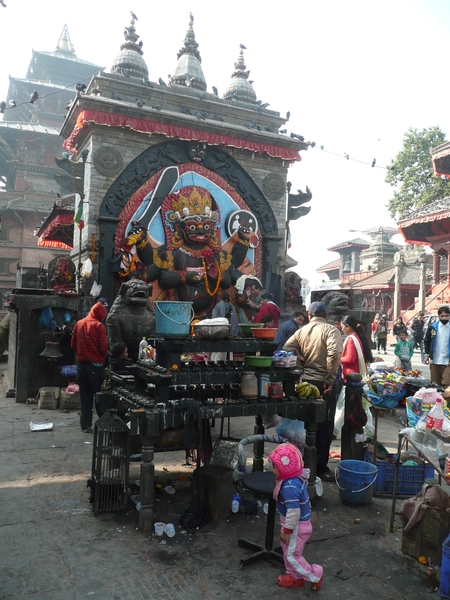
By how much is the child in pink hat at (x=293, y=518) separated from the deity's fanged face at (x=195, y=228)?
1031cm

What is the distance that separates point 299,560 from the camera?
341 cm

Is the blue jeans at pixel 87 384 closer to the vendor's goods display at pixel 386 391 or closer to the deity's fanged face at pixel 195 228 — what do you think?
the vendor's goods display at pixel 386 391

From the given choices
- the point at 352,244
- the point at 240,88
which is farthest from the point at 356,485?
the point at 352,244

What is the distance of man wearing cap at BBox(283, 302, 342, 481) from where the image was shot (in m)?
5.55

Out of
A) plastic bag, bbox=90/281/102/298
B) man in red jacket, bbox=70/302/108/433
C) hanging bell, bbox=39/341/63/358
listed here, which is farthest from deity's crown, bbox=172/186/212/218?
man in red jacket, bbox=70/302/108/433

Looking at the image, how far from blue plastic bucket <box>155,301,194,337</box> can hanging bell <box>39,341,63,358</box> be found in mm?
5265

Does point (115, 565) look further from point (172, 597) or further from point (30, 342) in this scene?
point (30, 342)

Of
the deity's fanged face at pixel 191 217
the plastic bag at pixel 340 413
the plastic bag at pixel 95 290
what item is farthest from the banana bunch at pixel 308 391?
the deity's fanged face at pixel 191 217

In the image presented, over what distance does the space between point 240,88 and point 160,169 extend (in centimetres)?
577

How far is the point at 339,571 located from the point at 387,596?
0.39m

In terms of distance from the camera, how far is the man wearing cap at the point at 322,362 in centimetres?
555

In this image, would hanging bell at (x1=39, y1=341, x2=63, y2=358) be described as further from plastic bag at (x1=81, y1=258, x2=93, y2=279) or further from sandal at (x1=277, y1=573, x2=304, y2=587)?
sandal at (x1=277, y1=573, x2=304, y2=587)

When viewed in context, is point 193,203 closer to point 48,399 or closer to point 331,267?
point 48,399

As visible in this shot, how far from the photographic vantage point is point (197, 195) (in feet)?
45.0
